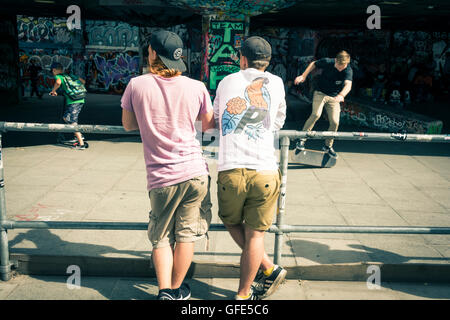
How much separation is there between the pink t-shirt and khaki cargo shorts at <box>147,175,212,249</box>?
0.06 meters

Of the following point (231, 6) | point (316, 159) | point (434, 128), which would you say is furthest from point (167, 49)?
point (434, 128)

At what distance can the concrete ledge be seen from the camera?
341 centimetres

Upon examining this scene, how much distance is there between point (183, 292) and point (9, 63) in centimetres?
1580

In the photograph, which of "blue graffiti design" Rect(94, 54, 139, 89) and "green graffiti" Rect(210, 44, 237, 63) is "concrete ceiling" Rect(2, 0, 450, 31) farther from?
"blue graffiti design" Rect(94, 54, 139, 89)

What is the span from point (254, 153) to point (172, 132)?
0.55 metres

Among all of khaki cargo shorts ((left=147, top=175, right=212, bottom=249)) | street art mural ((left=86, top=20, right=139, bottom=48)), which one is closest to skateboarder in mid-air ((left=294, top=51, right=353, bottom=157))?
khaki cargo shorts ((left=147, top=175, right=212, bottom=249))

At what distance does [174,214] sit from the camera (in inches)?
108

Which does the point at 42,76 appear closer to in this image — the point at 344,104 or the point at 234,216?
the point at 344,104

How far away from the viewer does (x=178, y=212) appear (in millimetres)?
2717

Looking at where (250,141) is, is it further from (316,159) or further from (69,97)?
(69,97)

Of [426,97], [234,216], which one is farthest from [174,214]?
[426,97]

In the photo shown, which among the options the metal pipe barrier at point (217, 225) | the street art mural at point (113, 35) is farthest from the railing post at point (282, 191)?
the street art mural at point (113, 35)

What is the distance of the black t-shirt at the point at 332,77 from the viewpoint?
270 inches

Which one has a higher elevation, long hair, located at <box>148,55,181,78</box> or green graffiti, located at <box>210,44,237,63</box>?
green graffiti, located at <box>210,44,237,63</box>
